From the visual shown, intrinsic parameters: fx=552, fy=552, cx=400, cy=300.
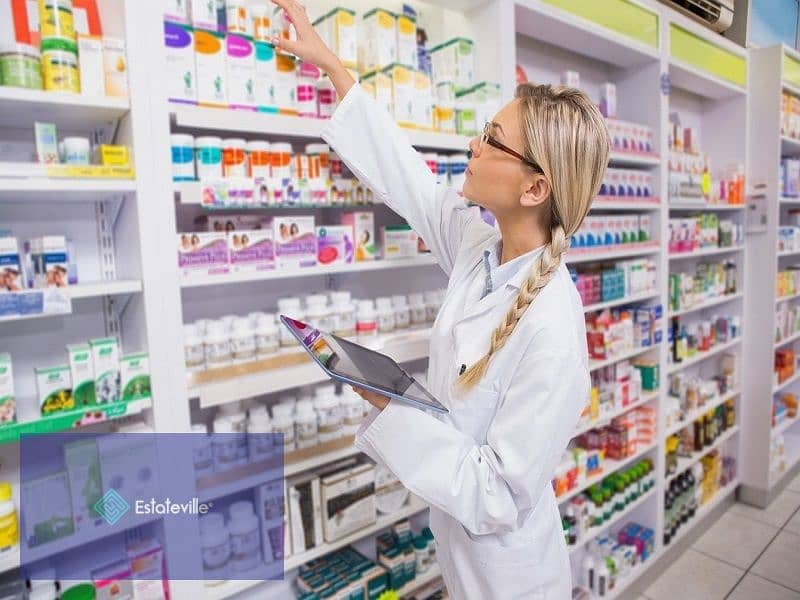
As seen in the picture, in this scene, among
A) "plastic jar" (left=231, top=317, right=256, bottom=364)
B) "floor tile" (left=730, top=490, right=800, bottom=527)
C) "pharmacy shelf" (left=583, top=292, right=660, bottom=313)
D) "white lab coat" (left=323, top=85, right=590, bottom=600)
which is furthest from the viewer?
"floor tile" (left=730, top=490, right=800, bottom=527)

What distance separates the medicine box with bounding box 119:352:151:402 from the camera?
1504 millimetres

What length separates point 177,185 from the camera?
5.09 ft

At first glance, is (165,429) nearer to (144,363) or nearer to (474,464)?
(144,363)

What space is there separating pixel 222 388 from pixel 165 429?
193 millimetres

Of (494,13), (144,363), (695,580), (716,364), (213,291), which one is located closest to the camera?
(144,363)

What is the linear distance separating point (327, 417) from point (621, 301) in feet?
6.06

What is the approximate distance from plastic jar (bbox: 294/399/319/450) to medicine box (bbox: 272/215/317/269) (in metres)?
0.50

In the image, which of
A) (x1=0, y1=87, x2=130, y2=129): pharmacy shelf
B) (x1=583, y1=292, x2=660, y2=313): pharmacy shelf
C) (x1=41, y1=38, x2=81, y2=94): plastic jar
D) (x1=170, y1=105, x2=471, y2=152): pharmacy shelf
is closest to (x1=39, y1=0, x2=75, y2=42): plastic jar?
(x1=41, y1=38, x2=81, y2=94): plastic jar

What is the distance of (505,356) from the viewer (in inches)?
53.1

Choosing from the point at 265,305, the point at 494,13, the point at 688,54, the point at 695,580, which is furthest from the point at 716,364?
the point at 265,305

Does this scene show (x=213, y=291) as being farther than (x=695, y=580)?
No

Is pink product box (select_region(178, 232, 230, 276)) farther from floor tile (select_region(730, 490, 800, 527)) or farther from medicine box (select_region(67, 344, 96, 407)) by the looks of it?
floor tile (select_region(730, 490, 800, 527))

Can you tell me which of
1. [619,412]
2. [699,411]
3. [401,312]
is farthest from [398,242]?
[699,411]

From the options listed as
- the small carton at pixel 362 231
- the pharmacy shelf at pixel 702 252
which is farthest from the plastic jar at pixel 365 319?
the pharmacy shelf at pixel 702 252
